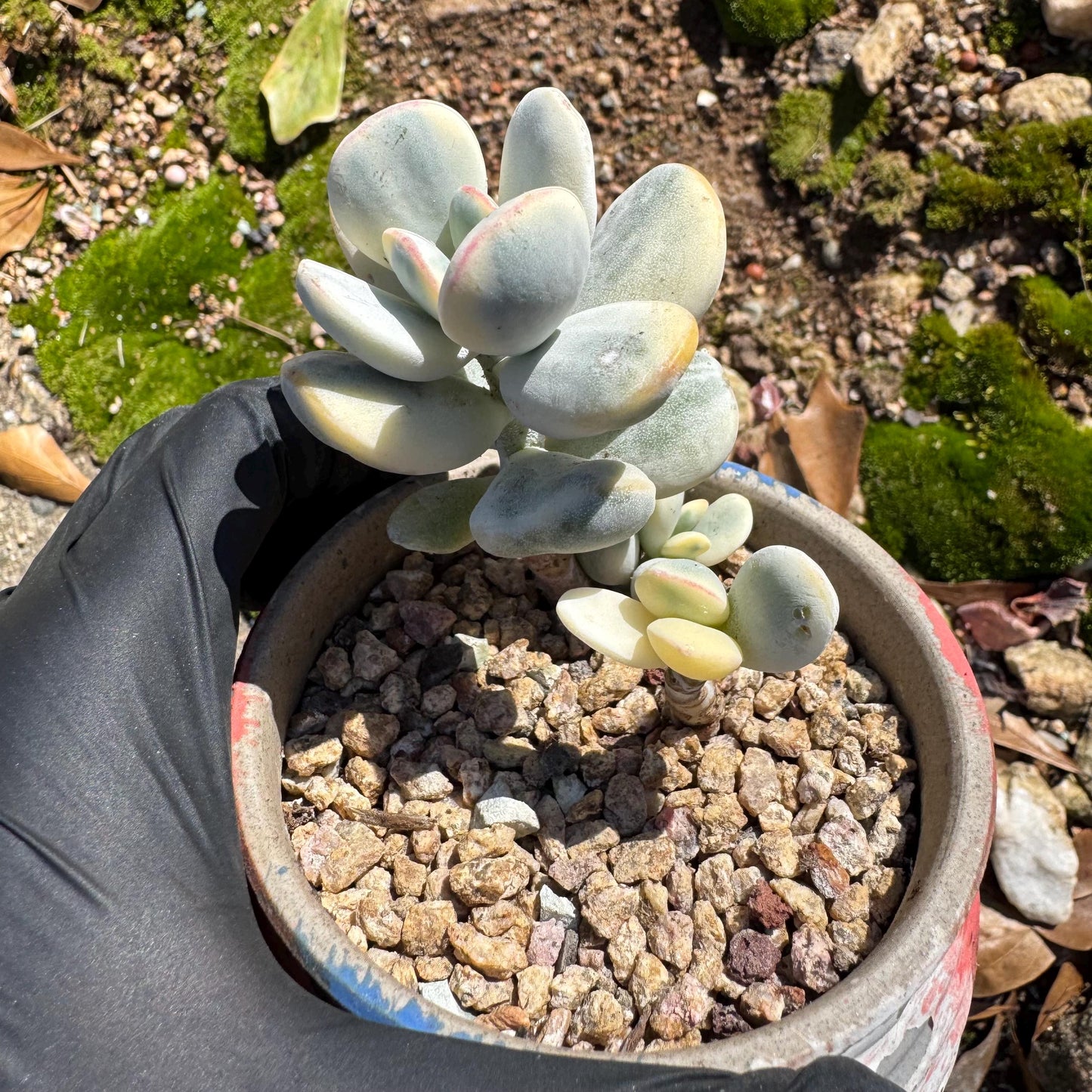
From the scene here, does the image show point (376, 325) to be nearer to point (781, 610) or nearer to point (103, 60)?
point (781, 610)

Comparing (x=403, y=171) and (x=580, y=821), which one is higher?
(x=403, y=171)

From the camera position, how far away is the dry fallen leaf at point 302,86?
1516 millimetres

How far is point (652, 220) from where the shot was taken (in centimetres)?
62

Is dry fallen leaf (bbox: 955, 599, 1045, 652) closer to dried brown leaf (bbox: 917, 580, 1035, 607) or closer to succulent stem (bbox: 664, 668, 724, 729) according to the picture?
dried brown leaf (bbox: 917, 580, 1035, 607)

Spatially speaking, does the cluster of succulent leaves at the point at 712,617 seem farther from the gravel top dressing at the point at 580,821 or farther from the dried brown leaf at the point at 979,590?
the dried brown leaf at the point at 979,590

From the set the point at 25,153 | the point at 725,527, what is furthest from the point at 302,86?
the point at 725,527

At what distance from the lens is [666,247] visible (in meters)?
0.61

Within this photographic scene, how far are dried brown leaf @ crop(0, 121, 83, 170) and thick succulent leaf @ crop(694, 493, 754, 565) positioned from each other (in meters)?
1.37

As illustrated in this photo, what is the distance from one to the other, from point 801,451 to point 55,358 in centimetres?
119

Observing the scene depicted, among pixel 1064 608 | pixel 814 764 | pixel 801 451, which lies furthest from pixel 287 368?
pixel 1064 608

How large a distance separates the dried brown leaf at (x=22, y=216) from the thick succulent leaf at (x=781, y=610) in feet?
4.80

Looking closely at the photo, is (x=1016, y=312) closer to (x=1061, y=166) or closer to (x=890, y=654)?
(x=1061, y=166)

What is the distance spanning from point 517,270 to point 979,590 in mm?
996

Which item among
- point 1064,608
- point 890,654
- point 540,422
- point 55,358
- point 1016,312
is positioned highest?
point 540,422
